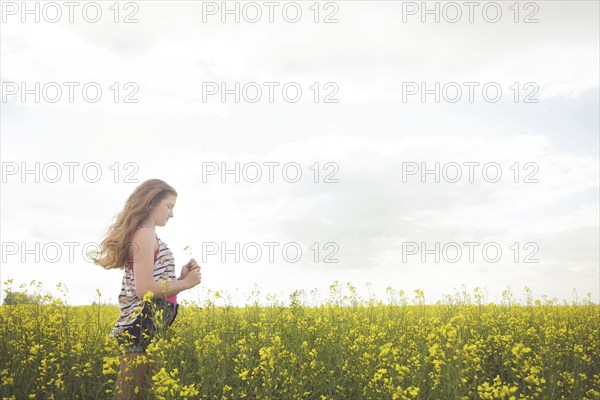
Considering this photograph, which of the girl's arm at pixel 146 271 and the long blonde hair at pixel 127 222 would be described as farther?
the long blonde hair at pixel 127 222

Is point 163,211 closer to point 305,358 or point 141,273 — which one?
point 141,273

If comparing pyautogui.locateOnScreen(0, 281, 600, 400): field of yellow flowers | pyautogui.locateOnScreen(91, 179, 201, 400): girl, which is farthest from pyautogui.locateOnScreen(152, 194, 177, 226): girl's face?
pyautogui.locateOnScreen(0, 281, 600, 400): field of yellow flowers

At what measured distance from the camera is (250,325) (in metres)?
6.09

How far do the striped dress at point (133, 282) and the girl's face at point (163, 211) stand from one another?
17 centimetres

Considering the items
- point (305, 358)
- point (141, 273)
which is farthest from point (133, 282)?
point (305, 358)

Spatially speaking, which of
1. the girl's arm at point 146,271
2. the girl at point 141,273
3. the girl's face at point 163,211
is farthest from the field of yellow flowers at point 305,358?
the girl's face at point 163,211

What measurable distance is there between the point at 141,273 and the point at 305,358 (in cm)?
233

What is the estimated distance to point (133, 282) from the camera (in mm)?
3721

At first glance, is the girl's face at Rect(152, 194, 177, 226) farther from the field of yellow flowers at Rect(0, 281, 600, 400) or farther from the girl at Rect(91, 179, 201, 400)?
the field of yellow flowers at Rect(0, 281, 600, 400)

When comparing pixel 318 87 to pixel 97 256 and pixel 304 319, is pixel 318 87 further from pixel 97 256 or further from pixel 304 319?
pixel 97 256

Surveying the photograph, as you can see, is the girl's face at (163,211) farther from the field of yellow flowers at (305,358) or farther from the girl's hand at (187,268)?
the field of yellow flowers at (305,358)

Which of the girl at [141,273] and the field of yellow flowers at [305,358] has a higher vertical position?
the girl at [141,273]

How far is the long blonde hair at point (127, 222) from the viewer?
373cm

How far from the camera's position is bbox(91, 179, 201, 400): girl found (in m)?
3.51
